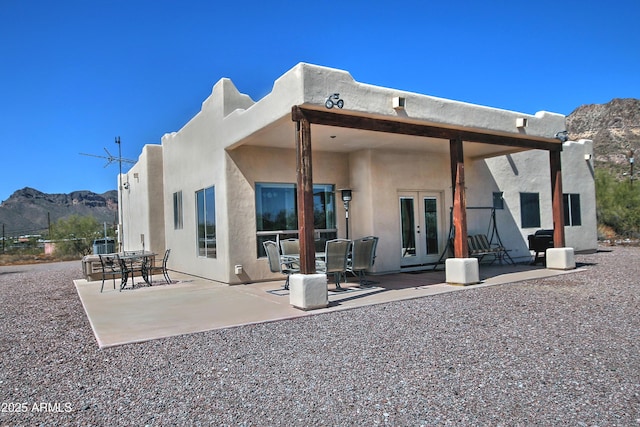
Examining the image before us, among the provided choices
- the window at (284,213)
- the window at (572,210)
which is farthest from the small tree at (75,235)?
the window at (572,210)

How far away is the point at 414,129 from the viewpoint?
8.44m

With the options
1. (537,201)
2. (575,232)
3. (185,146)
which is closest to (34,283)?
(185,146)

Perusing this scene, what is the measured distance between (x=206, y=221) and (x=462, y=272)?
19.7ft

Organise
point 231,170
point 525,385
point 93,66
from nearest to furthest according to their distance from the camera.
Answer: point 525,385 < point 231,170 < point 93,66

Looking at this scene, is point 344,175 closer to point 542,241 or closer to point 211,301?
point 211,301

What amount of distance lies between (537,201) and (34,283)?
15.0m

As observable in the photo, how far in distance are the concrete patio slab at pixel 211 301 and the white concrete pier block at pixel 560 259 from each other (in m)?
0.25

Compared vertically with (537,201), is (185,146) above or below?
above

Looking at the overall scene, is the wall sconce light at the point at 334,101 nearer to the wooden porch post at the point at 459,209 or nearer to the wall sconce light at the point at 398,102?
the wall sconce light at the point at 398,102

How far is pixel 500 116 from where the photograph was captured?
9.66 m

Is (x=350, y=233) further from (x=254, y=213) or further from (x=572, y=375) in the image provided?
(x=572, y=375)

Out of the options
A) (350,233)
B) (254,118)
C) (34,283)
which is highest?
(254,118)

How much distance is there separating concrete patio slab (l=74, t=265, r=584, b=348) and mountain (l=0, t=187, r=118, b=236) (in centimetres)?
5608

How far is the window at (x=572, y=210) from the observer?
14664 mm
